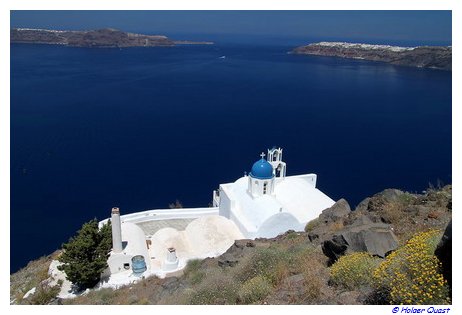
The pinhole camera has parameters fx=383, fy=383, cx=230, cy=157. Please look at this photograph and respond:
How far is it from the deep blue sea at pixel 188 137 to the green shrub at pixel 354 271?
874 inches

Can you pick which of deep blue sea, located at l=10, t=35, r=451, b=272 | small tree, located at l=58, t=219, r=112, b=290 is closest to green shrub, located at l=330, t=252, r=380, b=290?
small tree, located at l=58, t=219, r=112, b=290

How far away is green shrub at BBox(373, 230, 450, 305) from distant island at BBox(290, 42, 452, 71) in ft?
296

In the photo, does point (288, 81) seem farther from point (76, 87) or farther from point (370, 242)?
point (370, 242)

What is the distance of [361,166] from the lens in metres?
37.9

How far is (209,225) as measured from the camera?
61.1 ft

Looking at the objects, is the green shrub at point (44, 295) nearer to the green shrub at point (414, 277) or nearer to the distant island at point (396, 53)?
the green shrub at point (414, 277)

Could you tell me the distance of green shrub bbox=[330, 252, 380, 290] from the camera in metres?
7.25

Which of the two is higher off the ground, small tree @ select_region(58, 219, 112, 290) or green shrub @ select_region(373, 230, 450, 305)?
green shrub @ select_region(373, 230, 450, 305)

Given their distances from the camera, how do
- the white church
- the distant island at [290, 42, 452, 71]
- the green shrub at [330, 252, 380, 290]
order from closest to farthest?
the green shrub at [330, 252, 380, 290] < the white church < the distant island at [290, 42, 452, 71]

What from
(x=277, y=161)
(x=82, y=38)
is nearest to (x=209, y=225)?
(x=277, y=161)

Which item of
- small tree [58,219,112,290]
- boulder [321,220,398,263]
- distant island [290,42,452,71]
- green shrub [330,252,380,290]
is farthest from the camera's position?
distant island [290,42,452,71]

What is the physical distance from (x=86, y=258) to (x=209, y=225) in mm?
5941

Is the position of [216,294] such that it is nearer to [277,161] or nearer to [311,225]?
[311,225]

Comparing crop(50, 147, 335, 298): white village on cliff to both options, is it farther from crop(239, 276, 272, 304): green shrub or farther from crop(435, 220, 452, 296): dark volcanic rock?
crop(435, 220, 452, 296): dark volcanic rock
